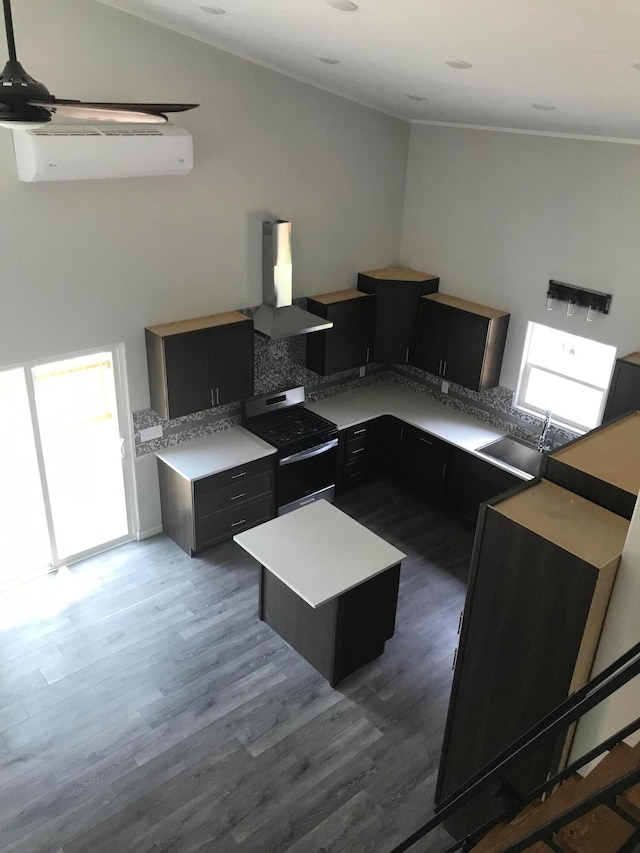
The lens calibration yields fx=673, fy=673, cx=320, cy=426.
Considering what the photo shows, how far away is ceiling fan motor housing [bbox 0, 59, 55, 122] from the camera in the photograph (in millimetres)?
2391

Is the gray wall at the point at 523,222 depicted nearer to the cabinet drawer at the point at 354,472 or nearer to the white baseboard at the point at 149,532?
the cabinet drawer at the point at 354,472

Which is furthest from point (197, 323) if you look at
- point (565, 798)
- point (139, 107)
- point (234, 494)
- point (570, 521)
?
point (565, 798)

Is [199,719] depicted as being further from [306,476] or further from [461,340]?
[461,340]

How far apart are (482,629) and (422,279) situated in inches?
174

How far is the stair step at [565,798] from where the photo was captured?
224 cm

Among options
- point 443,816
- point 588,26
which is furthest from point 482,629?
point 588,26

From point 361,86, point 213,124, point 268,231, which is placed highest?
point 361,86

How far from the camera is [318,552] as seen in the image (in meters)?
4.81

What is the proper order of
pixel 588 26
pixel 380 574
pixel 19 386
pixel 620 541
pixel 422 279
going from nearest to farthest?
pixel 588 26, pixel 620 541, pixel 380 574, pixel 19 386, pixel 422 279

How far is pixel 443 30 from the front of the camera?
3066 millimetres

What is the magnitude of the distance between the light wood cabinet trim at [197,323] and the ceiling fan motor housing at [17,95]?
3.07 m

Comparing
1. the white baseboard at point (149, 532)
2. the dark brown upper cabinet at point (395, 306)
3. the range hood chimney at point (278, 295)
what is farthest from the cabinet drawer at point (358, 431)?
the white baseboard at point (149, 532)

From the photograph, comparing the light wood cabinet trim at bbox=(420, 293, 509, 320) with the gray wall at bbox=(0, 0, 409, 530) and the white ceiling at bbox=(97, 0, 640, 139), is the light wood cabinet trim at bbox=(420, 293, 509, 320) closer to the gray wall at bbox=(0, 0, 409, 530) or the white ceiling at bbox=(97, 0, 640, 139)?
the gray wall at bbox=(0, 0, 409, 530)

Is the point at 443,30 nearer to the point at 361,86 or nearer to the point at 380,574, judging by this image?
the point at 361,86
